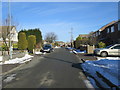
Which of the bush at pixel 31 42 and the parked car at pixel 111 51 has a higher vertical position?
the bush at pixel 31 42

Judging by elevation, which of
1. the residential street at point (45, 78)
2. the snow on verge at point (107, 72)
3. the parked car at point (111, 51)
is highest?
the parked car at point (111, 51)

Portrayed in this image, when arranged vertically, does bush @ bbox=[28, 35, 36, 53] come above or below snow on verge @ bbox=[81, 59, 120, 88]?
above

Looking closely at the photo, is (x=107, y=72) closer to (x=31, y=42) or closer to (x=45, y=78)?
(x=45, y=78)

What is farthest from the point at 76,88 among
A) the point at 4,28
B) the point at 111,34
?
the point at 111,34

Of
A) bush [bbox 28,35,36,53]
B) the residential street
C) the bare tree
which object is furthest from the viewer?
the bare tree

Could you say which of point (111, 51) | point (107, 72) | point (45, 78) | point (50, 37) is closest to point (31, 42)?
point (111, 51)

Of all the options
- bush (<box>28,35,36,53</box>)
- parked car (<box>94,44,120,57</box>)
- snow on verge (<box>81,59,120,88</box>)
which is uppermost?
bush (<box>28,35,36,53</box>)

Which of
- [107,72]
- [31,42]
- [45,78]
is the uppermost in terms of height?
[31,42]

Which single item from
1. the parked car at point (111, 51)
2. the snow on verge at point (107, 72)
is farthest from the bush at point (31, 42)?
the snow on verge at point (107, 72)

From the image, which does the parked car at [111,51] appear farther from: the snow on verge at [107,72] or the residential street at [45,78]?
the residential street at [45,78]

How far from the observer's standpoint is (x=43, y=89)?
5.73 metres

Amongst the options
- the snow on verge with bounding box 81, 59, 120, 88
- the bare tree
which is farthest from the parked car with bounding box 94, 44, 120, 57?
the bare tree

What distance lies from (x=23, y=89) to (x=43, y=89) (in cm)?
78

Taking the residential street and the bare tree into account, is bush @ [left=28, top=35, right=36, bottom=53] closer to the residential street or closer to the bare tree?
the residential street
